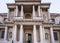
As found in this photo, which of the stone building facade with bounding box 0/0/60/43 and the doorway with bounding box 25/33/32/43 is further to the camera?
the doorway with bounding box 25/33/32/43

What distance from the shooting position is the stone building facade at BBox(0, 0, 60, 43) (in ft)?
79.0

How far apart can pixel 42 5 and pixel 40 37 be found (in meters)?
8.09

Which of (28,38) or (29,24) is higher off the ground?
(29,24)

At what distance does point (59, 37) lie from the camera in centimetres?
2630

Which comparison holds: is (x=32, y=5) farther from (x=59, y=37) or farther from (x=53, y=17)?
(x=59, y=37)

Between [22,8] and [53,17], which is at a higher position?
[22,8]

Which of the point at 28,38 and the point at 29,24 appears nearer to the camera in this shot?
the point at 29,24

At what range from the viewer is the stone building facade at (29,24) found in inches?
949

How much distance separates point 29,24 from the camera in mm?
24234

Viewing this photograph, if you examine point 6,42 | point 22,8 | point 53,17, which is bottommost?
point 6,42

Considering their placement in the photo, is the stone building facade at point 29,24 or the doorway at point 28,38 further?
the doorway at point 28,38

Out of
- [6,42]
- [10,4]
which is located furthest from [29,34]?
[10,4]

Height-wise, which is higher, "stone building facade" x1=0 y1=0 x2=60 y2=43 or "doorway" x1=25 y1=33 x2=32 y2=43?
"stone building facade" x1=0 y1=0 x2=60 y2=43

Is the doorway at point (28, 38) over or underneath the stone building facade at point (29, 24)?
underneath
